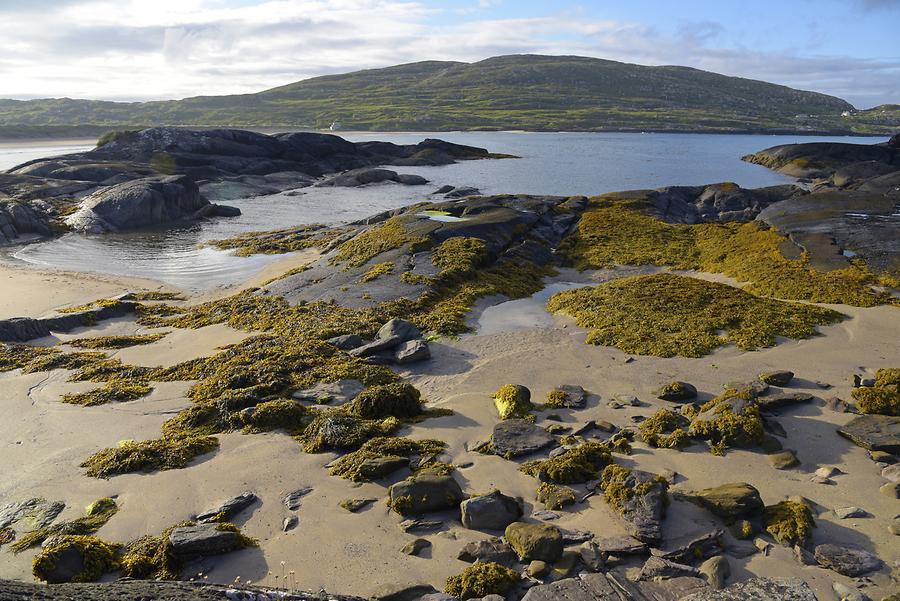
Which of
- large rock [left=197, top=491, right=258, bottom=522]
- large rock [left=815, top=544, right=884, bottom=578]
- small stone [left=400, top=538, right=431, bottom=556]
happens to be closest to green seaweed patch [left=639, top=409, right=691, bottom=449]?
large rock [left=815, top=544, right=884, bottom=578]

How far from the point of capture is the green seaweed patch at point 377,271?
2159 centimetres

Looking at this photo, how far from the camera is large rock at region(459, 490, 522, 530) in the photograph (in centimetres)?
860

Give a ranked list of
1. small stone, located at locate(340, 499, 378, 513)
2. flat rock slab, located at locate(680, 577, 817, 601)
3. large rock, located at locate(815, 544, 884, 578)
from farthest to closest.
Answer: small stone, located at locate(340, 499, 378, 513)
large rock, located at locate(815, 544, 884, 578)
flat rock slab, located at locate(680, 577, 817, 601)

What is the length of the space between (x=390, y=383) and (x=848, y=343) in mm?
11345

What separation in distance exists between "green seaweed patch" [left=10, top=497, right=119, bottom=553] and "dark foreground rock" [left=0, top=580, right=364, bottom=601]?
311 cm

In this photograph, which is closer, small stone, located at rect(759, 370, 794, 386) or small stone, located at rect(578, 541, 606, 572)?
small stone, located at rect(578, 541, 606, 572)

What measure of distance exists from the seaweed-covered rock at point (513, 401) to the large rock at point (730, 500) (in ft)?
12.5

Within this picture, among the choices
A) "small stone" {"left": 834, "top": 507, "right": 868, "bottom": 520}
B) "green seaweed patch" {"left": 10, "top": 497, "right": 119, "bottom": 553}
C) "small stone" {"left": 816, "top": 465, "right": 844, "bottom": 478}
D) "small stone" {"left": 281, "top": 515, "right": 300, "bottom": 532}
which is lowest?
"green seaweed patch" {"left": 10, "top": 497, "right": 119, "bottom": 553}

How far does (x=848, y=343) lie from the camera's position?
50.8 feet

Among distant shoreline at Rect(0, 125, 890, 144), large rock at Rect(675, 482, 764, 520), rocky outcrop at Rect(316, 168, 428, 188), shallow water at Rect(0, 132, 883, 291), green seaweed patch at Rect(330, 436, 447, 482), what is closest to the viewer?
large rock at Rect(675, 482, 764, 520)

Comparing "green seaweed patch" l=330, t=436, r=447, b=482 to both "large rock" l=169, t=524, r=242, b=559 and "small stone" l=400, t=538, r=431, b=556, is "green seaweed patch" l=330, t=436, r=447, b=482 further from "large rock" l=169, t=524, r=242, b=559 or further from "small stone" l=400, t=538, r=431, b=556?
"large rock" l=169, t=524, r=242, b=559

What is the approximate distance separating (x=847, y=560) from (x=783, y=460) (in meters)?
2.66

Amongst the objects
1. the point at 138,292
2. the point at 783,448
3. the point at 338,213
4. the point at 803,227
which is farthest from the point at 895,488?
the point at 338,213

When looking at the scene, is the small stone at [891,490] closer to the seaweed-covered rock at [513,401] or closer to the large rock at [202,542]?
the seaweed-covered rock at [513,401]
